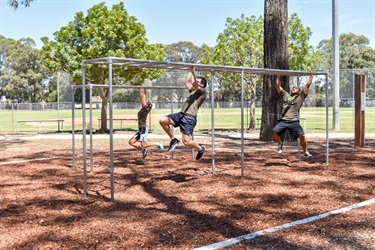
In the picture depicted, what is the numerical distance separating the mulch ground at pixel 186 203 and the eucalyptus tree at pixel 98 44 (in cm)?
931

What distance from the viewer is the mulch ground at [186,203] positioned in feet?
13.3

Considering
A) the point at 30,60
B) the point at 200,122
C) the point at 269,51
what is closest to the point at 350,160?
the point at 269,51

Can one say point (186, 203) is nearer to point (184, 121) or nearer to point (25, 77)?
point (184, 121)

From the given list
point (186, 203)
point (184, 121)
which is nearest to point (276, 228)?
point (186, 203)

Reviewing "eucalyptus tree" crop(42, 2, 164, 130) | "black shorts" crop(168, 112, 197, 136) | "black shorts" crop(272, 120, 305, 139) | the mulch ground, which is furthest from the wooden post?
"eucalyptus tree" crop(42, 2, 164, 130)

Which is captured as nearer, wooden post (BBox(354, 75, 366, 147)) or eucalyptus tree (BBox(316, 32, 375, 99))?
wooden post (BBox(354, 75, 366, 147))

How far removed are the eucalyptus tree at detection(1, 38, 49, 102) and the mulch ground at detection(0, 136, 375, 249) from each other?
5904 cm

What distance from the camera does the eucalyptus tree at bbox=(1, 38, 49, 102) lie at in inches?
2549

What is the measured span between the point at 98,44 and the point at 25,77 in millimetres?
51581

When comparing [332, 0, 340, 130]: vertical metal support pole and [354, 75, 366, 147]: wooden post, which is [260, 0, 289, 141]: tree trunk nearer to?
[354, 75, 366, 147]: wooden post

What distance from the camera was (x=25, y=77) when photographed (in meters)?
65.1

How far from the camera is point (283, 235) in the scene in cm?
412

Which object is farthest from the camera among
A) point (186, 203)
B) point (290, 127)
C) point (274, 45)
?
point (274, 45)

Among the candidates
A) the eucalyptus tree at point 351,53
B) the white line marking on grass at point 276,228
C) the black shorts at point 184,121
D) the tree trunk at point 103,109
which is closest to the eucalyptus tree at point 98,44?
the tree trunk at point 103,109
